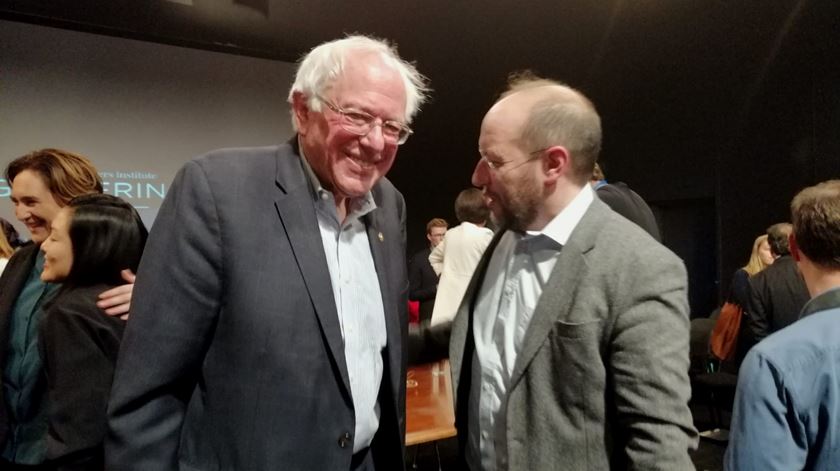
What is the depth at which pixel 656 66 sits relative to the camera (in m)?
6.01

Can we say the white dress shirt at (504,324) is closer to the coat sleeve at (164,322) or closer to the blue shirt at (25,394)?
the coat sleeve at (164,322)

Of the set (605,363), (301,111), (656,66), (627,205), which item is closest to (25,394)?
(301,111)

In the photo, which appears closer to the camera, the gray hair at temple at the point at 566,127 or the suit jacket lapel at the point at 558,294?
the suit jacket lapel at the point at 558,294

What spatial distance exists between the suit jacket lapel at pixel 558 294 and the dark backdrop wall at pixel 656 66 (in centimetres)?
402

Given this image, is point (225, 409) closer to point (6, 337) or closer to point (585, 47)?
point (6, 337)

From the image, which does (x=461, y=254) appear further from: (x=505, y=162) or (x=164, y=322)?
(x=164, y=322)

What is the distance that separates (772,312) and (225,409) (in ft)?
12.7

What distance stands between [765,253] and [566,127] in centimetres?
386

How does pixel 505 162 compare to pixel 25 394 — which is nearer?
pixel 505 162

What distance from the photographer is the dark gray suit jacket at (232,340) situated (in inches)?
45.8

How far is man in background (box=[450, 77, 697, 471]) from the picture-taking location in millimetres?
1179

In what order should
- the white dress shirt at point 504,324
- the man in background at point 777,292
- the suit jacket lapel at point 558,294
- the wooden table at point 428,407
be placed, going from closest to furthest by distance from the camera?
the suit jacket lapel at point 558,294
the white dress shirt at point 504,324
the wooden table at point 428,407
the man in background at point 777,292

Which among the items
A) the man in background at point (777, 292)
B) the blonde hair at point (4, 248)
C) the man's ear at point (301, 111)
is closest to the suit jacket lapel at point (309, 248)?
the man's ear at point (301, 111)

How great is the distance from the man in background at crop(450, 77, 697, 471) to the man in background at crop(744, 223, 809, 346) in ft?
9.93
